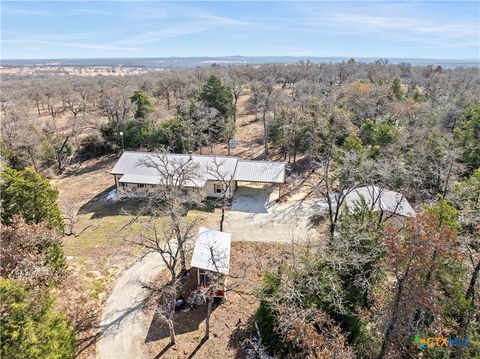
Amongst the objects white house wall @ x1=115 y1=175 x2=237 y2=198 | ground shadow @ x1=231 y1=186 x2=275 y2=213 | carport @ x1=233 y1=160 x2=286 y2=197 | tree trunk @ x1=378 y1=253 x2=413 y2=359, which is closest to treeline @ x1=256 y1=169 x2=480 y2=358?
tree trunk @ x1=378 y1=253 x2=413 y2=359

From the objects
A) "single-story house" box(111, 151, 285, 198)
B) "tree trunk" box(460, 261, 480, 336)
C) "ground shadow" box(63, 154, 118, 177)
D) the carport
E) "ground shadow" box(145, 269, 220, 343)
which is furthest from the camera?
"ground shadow" box(63, 154, 118, 177)

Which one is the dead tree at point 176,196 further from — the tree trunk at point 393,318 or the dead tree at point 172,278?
the tree trunk at point 393,318

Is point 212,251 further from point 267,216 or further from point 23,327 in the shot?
point 267,216

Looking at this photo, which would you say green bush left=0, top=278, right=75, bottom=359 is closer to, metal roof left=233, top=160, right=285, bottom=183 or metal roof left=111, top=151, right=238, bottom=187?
metal roof left=111, top=151, right=238, bottom=187

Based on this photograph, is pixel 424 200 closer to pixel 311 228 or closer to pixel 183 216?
pixel 311 228

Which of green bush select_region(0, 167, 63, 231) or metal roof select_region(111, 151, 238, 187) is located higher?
green bush select_region(0, 167, 63, 231)

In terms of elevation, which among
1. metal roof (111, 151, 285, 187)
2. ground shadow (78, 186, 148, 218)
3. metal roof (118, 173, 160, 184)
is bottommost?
ground shadow (78, 186, 148, 218)

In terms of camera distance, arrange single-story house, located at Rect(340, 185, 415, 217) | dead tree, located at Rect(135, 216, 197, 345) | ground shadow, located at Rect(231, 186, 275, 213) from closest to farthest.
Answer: dead tree, located at Rect(135, 216, 197, 345), single-story house, located at Rect(340, 185, 415, 217), ground shadow, located at Rect(231, 186, 275, 213)
